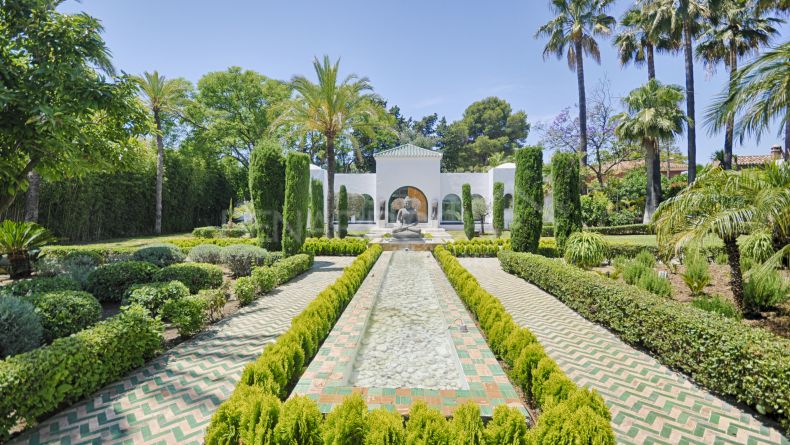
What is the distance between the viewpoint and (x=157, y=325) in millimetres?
5027

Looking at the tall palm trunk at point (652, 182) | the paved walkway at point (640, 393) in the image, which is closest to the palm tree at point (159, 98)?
the paved walkway at point (640, 393)

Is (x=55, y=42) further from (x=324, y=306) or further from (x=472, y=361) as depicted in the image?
(x=472, y=361)

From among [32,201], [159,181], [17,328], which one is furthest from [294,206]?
[159,181]

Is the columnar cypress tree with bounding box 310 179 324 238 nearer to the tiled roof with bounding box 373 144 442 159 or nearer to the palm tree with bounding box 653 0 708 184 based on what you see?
the tiled roof with bounding box 373 144 442 159

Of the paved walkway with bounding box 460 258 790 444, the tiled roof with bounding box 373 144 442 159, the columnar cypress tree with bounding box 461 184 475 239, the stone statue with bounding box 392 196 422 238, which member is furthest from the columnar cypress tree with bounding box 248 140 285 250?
the tiled roof with bounding box 373 144 442 159

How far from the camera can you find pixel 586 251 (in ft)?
32.7

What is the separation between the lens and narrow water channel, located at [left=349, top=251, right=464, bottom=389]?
13.6 ft

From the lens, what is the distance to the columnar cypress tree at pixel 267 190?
12.8 meters

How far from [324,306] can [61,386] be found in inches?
122

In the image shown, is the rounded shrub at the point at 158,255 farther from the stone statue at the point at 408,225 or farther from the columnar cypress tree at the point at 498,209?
the columnar cypress tree at the point at 498,209

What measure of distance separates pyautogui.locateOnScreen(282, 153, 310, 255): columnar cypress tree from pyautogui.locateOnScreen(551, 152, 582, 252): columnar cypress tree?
919cm

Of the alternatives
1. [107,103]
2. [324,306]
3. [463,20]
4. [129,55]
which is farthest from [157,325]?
[463,20]

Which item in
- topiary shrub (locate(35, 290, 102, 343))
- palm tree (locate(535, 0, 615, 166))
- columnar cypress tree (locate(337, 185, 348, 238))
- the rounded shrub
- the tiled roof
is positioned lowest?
topiary shrub (locate(35, 290, 102, 343))

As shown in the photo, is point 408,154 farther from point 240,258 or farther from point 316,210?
Answer: point 240,258
